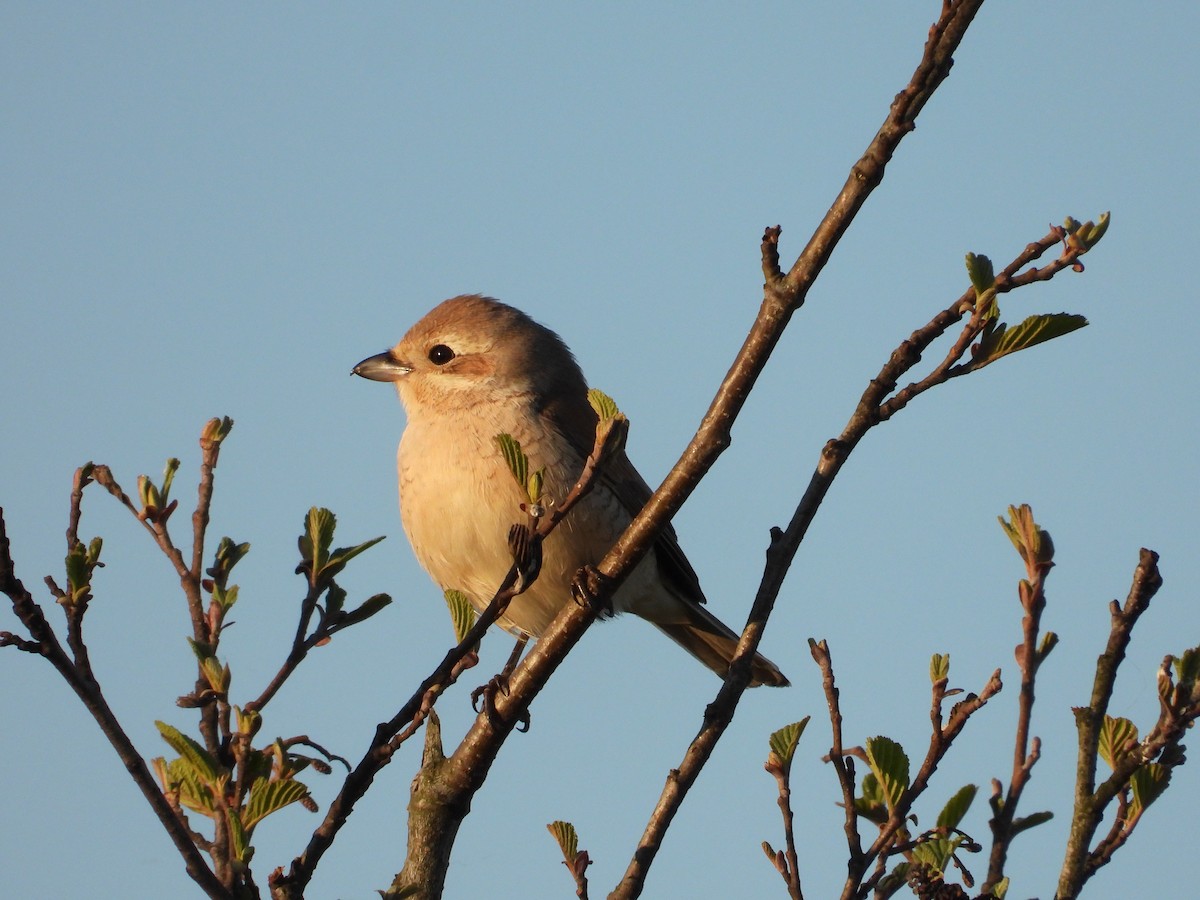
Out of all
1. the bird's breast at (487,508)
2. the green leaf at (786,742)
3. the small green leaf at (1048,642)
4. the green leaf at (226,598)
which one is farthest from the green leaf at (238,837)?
the bird's breast at (487,508)

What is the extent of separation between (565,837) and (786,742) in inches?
27.2

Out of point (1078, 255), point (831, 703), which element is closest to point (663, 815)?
point (831, 703)

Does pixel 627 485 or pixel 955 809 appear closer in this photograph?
pixel 955 809

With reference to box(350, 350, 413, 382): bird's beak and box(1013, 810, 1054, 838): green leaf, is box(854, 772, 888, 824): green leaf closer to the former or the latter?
box(1013, 810, 1054, 838): green leaf

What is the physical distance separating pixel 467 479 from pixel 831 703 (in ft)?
10.2

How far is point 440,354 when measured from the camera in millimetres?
7461

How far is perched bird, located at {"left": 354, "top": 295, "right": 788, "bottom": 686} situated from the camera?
6.34 meters

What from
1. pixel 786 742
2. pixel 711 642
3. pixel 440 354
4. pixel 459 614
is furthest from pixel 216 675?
pixel 711 642

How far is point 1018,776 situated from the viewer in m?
3.00

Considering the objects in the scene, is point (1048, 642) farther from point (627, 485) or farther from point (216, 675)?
point (627, 485)

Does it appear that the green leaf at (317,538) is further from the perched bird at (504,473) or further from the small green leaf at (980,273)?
the perched bird at (504,473)

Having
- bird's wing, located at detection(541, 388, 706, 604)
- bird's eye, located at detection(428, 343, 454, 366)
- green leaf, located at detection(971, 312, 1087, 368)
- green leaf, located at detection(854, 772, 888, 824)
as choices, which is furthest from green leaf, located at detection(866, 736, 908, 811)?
bird's eye, located at detection(428, 343, 454, 366)

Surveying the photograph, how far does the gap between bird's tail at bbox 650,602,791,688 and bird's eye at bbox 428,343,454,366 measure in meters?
1.86

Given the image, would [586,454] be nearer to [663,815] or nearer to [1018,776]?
[663,815]
